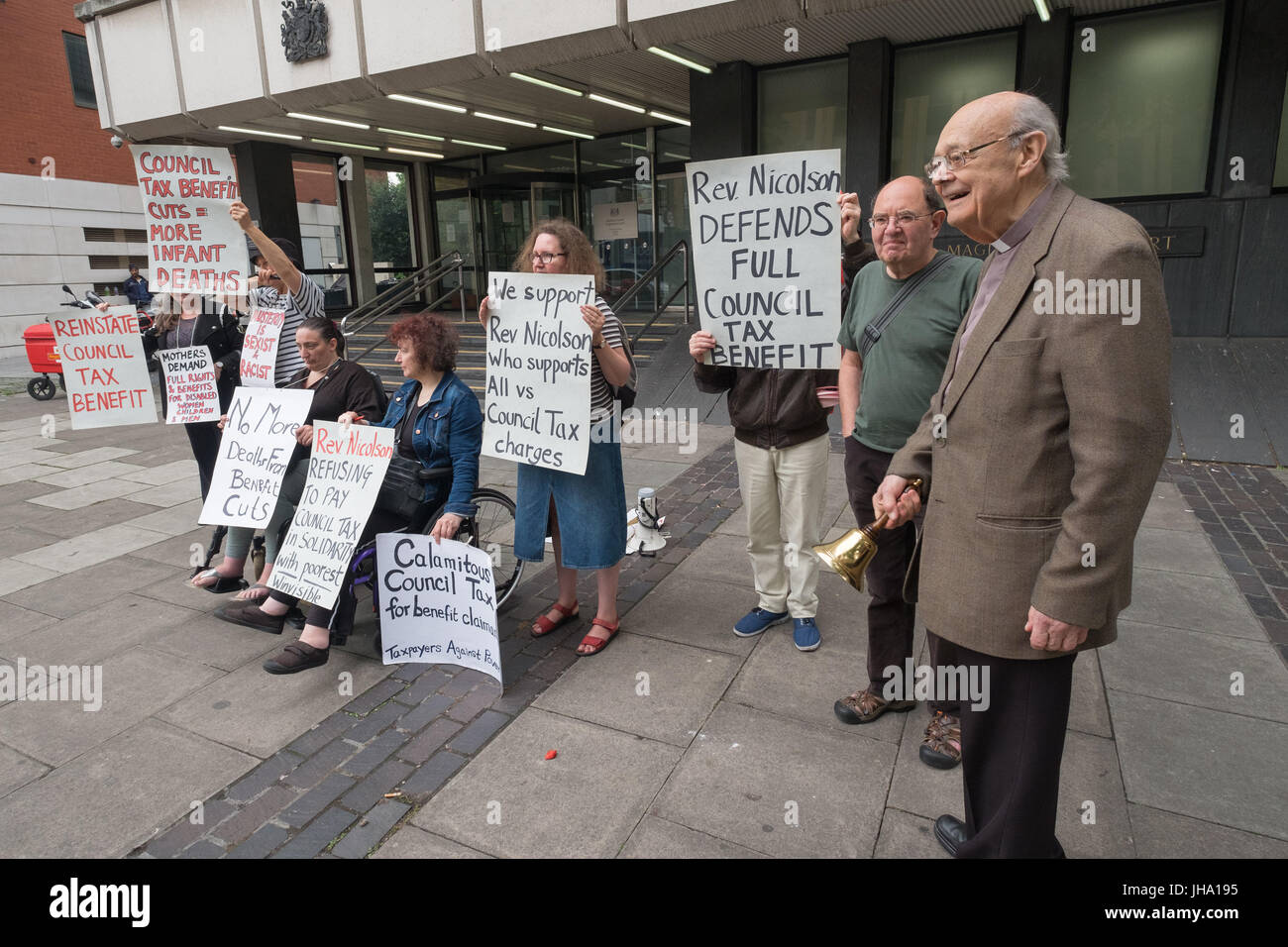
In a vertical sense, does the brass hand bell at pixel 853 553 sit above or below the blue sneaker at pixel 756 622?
above

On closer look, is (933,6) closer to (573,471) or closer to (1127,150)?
(1127,150)

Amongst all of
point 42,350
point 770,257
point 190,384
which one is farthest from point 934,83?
point 42,350

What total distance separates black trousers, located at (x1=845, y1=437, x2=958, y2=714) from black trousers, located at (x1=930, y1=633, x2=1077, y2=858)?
93 centimetres

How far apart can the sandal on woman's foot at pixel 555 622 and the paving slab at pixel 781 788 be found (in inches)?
44.1

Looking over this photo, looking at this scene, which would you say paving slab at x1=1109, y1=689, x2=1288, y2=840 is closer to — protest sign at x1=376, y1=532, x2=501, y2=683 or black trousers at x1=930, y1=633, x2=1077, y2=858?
black trousers at x1=930, y1=633, x2=1077, y2=858

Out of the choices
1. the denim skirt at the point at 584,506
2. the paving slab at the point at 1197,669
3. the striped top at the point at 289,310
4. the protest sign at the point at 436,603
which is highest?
the striped top at the point at 289,310

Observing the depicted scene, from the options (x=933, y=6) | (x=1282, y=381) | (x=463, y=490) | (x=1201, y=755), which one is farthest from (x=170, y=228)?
(x=1282, y=381)

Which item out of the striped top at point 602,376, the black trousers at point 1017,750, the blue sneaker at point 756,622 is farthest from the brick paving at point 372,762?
the black trousers at point 1017,750

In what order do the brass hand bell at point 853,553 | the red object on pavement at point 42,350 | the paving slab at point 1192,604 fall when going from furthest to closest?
the red object on pavement at point 42,350, the paving slab at point 1192,604, the brass hand bell at point 853,553

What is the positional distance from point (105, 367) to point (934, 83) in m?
9.29

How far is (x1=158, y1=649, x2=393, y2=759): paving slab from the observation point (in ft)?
10.5

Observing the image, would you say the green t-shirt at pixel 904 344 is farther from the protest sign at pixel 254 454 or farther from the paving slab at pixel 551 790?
the protest sign at pixel 254 454

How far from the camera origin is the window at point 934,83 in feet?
30.3

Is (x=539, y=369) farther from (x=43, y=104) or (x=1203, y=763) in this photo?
(x=43, y=104)
